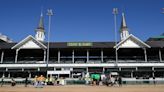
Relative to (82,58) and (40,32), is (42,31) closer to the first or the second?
(40,32)

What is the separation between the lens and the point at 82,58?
1847 inches

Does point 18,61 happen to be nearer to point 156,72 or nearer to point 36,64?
point 36,64

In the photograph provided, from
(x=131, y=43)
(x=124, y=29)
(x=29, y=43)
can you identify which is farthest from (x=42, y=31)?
(x=131, y=43)

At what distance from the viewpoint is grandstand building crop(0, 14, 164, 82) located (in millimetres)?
42594

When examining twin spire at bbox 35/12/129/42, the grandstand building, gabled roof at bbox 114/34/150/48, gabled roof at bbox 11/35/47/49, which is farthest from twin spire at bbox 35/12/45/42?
gabled roof at bbox 114/34/150/48

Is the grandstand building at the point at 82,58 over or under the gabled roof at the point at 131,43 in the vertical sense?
under

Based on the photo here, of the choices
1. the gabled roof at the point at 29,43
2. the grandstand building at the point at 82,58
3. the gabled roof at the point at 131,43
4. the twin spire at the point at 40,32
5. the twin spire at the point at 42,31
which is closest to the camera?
the grandstand building at the point at 82,58

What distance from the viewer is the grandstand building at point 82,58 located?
42594mm

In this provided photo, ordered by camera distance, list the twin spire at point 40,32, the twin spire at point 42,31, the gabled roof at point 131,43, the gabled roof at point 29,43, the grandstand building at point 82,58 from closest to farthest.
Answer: the grandstand building at point 82,58, the gabled roof at point 131,43, the gabled roof at point 29,43, the twin spire at point 40,32, the twin spire at point 42,31

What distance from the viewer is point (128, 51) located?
152ft

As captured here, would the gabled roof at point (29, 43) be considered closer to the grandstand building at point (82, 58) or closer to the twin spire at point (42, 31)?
the grandstand building at point (82, 58)

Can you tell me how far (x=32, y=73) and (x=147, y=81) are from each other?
20648 millimetres

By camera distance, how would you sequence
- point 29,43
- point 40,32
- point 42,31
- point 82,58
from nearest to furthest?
point 29,43 → point 82,58 → point 40,32 → point 42,31

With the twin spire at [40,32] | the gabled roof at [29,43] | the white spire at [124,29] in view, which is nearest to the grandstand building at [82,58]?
the gabled roof at [29,43]
